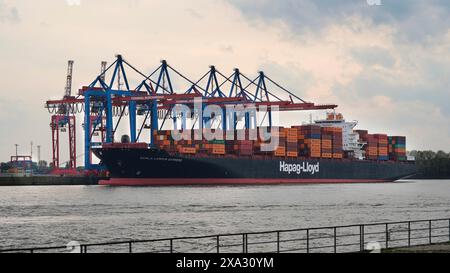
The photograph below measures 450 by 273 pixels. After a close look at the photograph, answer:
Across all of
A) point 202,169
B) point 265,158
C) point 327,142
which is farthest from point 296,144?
point 202,169

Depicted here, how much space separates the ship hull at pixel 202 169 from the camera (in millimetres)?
118938

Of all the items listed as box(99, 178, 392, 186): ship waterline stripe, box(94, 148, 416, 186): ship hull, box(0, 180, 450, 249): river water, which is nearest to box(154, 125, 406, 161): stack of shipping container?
box(94, 148, 416, 186): ship hull

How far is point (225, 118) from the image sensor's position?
14150 centimetres

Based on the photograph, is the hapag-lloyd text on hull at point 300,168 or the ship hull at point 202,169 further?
the hapag-lloyd text on hull at point 300,168

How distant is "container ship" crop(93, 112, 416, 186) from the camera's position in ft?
393

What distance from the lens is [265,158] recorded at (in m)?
132

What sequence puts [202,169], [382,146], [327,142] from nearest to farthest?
1. [202,169]
2. [327,142]
3. [382,146]

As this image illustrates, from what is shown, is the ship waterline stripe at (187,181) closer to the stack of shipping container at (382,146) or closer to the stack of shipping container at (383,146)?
the stack of shipping container at (383,146)

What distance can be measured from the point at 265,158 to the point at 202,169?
50.3 feet

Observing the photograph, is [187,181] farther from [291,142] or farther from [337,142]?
[337,142]

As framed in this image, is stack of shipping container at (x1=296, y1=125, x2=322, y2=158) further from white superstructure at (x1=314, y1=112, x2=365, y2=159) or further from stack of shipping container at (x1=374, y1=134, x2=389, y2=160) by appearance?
stack of shipping container at (x1=374, y1=134, x2=389, y2=160)

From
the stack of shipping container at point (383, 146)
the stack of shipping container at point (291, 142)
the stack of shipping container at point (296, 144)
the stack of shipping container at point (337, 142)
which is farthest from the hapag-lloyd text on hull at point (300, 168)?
the stack of shipping container at point (383, 146)

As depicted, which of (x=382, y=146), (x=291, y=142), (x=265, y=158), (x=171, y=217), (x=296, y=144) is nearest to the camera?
(x=171, y=217)

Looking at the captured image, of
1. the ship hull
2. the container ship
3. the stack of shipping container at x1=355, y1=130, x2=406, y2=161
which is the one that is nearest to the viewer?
the ship hull
